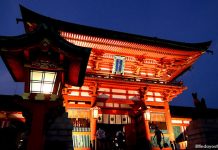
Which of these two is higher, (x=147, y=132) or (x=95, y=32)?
(x=95, y=32)

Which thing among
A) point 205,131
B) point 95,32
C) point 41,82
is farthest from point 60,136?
point 95,32

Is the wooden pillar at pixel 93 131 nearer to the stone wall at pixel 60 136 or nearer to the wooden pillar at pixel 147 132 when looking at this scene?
the stone wall at pixel 60 136

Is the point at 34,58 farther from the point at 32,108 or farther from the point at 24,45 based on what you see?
the point at 32,108

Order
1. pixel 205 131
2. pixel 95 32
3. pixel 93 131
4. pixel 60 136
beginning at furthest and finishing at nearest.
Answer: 1. pixel 95 32
2. pixel 93 131
3. pixel 60 136
4. pixel 205 131

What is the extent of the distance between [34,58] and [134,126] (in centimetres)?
1005

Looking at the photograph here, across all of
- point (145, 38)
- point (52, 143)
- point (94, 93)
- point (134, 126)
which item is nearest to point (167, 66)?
point (145, 38)

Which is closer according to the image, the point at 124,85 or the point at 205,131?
the point at 205,131

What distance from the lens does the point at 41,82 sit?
229 inches

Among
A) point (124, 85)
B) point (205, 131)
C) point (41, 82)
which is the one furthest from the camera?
point (124, 85)

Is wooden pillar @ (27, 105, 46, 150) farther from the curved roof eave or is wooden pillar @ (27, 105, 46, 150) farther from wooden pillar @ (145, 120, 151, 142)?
wooden pillar @ (145, 120, 151, 142)

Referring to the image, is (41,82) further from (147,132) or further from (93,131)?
(147,132)

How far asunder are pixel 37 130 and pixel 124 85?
9039 millimetres

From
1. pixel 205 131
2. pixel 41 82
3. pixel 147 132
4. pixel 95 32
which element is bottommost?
pixel 147 132

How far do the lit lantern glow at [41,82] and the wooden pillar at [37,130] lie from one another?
0.54 meters
